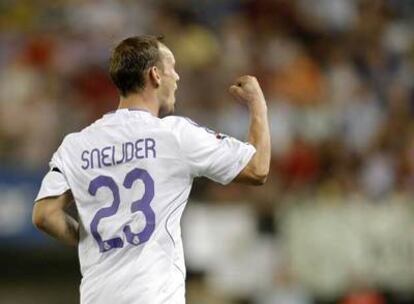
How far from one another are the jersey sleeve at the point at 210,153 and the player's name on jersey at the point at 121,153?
0.13m

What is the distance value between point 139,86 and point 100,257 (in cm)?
73

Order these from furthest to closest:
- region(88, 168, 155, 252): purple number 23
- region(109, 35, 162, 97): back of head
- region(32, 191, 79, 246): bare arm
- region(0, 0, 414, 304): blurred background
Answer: region(0, 0, 414, 304): blurred background
region(32, 191, 79, 246): bare arm
region(109, 35, 162, 97): back of head
region(88, 168, 155, 252): purple number 23

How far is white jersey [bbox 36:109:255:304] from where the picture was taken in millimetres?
5156

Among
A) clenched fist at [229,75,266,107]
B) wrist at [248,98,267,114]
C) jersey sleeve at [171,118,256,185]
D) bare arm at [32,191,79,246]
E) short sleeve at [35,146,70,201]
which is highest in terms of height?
clenched fist at [229,75,266,107]

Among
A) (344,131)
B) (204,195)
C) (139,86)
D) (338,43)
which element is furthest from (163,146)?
(338,43)

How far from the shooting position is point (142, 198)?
5.16 m

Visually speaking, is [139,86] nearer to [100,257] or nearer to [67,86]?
[100,257]

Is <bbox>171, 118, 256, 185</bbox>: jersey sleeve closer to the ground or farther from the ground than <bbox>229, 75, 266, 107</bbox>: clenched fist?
closer to the ground

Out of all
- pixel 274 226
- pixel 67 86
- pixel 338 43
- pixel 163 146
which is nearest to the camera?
pixel 163 146

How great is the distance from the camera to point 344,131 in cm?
1216

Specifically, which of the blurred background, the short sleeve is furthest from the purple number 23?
the blurred background

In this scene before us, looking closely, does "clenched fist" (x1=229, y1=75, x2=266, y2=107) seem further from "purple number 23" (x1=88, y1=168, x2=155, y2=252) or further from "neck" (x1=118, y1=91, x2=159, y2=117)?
"purple number 23" (x1=88, y1=168, x2=155, y2=252)

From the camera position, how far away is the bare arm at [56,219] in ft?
17.7

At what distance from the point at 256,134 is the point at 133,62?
594mm
